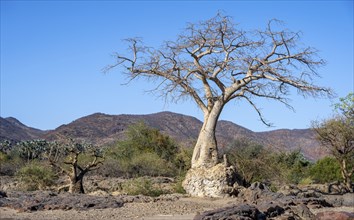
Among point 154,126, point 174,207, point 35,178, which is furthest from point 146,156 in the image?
point 154,126

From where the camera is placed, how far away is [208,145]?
17469mm

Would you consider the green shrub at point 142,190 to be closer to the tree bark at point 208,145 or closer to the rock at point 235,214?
the tree bark at point 208,145

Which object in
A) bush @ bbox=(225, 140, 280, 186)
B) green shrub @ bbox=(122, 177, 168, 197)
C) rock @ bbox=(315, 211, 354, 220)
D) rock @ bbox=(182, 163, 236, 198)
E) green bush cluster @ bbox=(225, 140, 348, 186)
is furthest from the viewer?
green bush cluster @ bbox=(225, 140, 348, 186)

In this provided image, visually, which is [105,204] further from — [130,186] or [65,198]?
[130,186]

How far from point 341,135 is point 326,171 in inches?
435

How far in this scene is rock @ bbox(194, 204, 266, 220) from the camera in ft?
32.3

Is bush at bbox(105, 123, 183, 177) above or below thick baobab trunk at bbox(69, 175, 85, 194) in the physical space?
above

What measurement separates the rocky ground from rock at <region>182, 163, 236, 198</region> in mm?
463

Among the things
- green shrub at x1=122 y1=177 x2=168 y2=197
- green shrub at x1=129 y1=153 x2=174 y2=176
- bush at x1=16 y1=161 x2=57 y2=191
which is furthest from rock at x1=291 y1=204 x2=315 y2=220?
green shrub at x1=129 y1=153 x2=174 y2=176

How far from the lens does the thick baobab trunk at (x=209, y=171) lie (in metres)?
16.7

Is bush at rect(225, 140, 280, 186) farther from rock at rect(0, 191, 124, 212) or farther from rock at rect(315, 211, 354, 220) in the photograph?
rock at rect(315, 211, 354, 220)

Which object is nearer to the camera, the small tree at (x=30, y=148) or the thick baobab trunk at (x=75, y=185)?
the thick baobab trunk at (x=75, y=185)

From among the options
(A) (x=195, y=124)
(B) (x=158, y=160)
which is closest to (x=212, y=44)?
(B) (x=158, y=160)

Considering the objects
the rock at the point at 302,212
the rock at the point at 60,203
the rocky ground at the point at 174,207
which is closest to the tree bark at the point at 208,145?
the rocky ground at the point at 174,207
